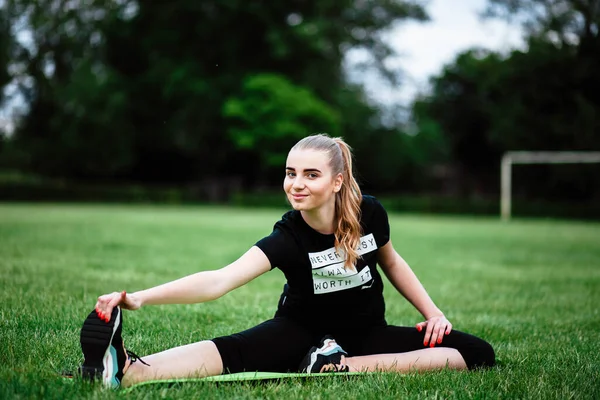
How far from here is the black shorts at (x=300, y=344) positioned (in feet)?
10.6

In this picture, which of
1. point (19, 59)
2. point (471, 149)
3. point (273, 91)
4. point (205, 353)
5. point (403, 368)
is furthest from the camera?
point (471, 149)

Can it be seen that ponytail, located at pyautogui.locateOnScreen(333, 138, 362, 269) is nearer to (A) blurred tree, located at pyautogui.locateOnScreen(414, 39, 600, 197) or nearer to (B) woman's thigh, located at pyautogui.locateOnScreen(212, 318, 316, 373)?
(B) woman's thigh, located at pyautogui.locateOnScreen(212, 318, 316, 373)

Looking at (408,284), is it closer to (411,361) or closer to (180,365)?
(411,361)

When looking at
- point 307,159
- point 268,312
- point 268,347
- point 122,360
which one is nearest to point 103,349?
point 122,360

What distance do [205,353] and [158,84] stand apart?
40.6 metres

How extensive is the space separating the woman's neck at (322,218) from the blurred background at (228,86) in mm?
30860

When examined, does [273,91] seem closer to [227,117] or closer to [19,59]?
[227,117]

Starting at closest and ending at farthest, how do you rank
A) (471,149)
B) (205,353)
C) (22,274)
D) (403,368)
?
(205,353)
(403,368)
(22,274)
(471,149)

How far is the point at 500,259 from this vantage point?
35.6 ft

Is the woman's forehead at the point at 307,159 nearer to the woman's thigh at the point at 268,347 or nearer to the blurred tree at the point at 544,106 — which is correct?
the woman's thigh at the point at 268,347

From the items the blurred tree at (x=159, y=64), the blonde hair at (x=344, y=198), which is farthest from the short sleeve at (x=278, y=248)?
the blurred tree at (x=159, y=64)

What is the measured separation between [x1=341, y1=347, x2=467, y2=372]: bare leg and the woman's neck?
688 millimetres

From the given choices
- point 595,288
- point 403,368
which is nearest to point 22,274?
point 403,368

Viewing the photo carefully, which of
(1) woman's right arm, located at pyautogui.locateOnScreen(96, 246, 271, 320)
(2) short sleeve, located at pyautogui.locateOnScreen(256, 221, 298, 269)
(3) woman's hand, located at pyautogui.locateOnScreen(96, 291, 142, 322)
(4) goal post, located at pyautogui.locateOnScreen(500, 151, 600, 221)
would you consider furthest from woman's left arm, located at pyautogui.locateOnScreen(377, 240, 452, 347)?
(4) goal post, located at pyautogui.locateOnScreen(500, 151, 600, 221)
